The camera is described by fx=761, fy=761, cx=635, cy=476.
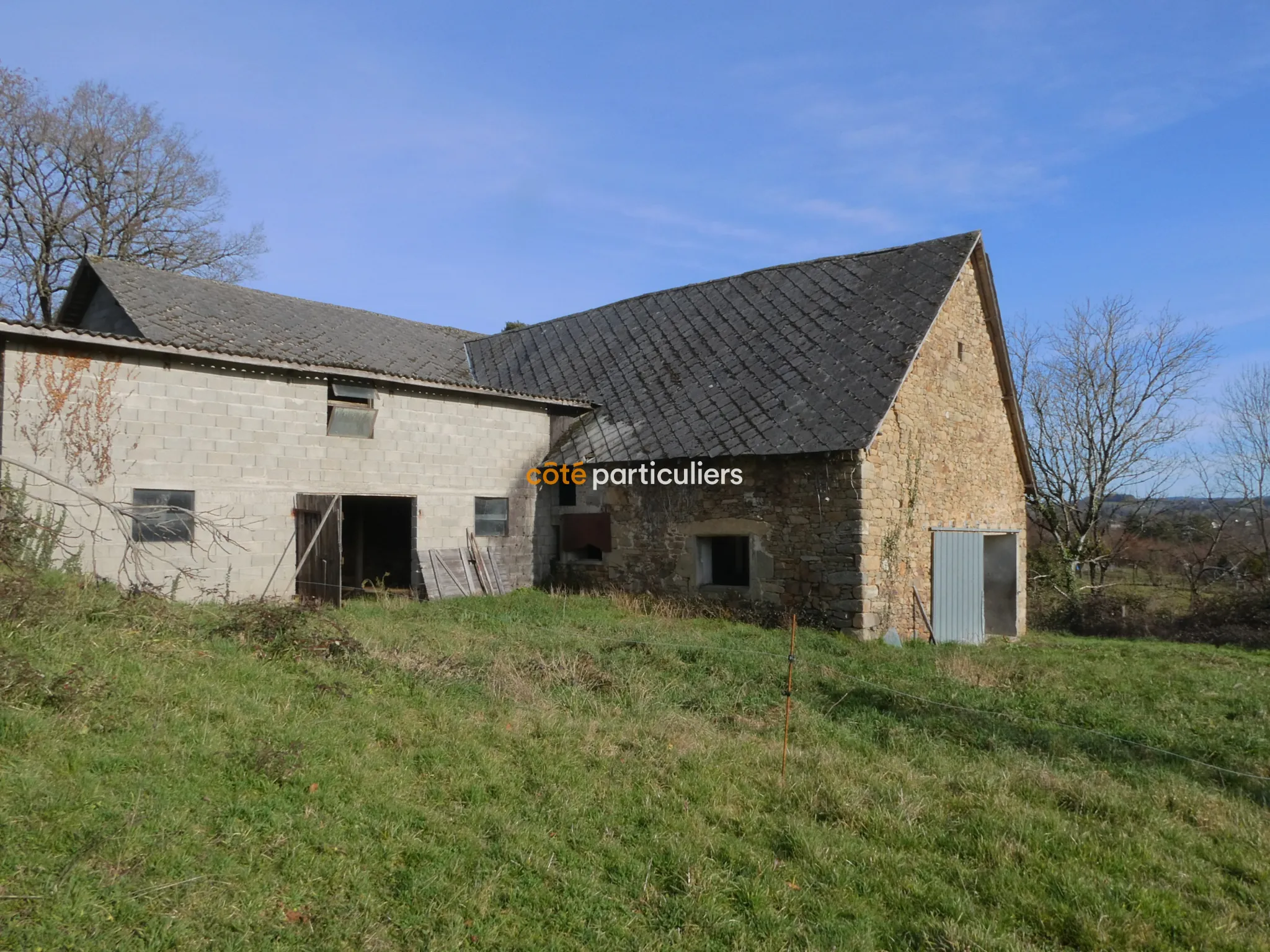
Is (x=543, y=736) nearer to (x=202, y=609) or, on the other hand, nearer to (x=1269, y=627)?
(x=202, y=609)

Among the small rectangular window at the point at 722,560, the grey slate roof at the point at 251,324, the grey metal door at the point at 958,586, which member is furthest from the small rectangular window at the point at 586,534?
the grey metal door at the point at 958,586

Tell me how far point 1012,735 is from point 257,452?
1078cm

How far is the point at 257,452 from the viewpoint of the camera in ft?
38.5

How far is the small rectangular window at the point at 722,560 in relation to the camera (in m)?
13.0

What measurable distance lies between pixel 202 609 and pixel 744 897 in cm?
796

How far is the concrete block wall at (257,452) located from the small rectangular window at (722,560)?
12.1 ft

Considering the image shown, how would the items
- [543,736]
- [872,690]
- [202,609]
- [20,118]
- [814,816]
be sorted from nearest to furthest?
[814,816]
[543,736]
[872,690]
[202,609]
[20,118]

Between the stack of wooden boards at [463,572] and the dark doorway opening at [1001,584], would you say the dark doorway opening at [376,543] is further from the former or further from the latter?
the dark doorway opening at [1001,584]

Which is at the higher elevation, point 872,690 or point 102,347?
point 102,347

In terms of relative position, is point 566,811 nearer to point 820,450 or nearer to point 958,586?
point 820,450

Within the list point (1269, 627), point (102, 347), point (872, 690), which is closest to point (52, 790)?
point (872, 690)

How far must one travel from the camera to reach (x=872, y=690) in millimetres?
7957

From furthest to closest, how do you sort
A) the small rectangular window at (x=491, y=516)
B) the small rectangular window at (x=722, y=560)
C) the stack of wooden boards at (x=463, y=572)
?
the small rectangular window at (x=491, y=516) → the stack of wooden boards at (x=463, y=572) → the small rectangular window at (x=722, y=560)

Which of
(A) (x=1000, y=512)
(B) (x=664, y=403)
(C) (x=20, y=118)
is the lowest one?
(A) (x=1000, y=512)
